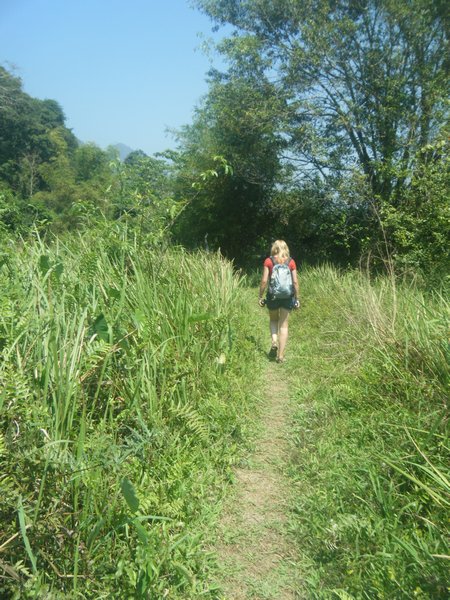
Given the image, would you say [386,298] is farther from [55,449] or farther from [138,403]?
[55,449]

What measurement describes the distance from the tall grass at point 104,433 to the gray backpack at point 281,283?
131 centimetres

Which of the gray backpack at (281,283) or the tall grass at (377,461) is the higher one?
the gray backpack at (281,283)

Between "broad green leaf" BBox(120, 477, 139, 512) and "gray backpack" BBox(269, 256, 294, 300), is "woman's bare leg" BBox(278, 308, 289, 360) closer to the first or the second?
"gray backpack" BBox(269, 256, 294, 300)

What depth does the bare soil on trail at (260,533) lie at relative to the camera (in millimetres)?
2287

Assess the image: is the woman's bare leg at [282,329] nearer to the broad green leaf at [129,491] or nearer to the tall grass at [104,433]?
the tall grass at [104,433]

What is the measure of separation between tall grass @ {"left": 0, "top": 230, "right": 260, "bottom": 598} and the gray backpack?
1.31 meters

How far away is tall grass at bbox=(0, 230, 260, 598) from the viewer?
1980mm

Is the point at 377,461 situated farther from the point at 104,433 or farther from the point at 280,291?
the point at 280,291

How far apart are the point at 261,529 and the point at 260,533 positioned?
0.11 ft

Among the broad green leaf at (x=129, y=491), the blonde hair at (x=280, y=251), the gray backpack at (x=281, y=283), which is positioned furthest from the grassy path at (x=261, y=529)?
the blonde hair at (x=280, y=251)

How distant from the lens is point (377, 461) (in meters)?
2.90

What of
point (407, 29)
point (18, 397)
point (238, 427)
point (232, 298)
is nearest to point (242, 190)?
point (407, 29)

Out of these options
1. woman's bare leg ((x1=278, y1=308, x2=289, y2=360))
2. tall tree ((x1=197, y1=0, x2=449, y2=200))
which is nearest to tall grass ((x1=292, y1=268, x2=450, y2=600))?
woman's bare leg ((x1=278, y1=308, x2=289, y2=360))

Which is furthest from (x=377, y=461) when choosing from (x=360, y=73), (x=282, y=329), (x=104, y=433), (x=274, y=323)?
(x=360, y=73)
